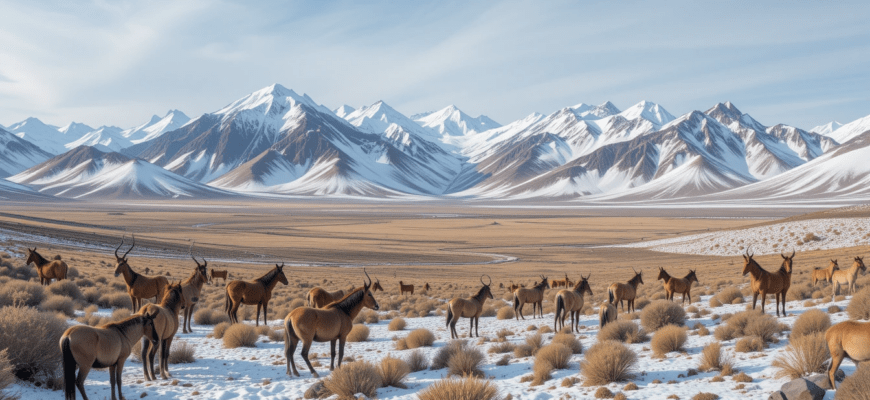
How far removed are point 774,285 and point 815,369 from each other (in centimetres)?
656

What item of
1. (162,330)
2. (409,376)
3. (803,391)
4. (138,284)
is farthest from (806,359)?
(138,284)

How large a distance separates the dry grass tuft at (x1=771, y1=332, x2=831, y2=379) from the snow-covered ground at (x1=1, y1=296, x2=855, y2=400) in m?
0.18

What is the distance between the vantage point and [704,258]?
45719 mm

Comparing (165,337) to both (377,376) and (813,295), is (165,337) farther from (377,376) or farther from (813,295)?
(813,295)

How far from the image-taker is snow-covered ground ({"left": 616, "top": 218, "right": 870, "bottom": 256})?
41031 millimetres

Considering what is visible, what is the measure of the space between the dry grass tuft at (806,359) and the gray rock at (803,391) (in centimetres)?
110

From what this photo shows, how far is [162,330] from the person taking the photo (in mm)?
9977

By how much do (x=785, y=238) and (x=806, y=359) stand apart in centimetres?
4324

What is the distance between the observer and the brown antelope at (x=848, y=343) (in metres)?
6.98

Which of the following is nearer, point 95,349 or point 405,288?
point 95,349

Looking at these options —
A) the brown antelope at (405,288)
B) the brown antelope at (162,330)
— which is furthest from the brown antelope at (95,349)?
the brown antelope at (405,288)

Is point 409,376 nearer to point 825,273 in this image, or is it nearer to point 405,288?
point 405,288

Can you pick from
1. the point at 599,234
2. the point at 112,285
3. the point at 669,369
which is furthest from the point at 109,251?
the point at 599,234

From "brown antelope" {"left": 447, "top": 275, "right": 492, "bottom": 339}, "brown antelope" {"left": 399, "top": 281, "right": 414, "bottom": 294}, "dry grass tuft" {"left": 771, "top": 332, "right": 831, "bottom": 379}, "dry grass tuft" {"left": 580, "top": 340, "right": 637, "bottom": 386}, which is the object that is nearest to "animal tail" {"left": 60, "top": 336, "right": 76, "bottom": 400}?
"dry grass tuft" {"left": 580, "top": 340, "right": 637, "bottom": 386}
